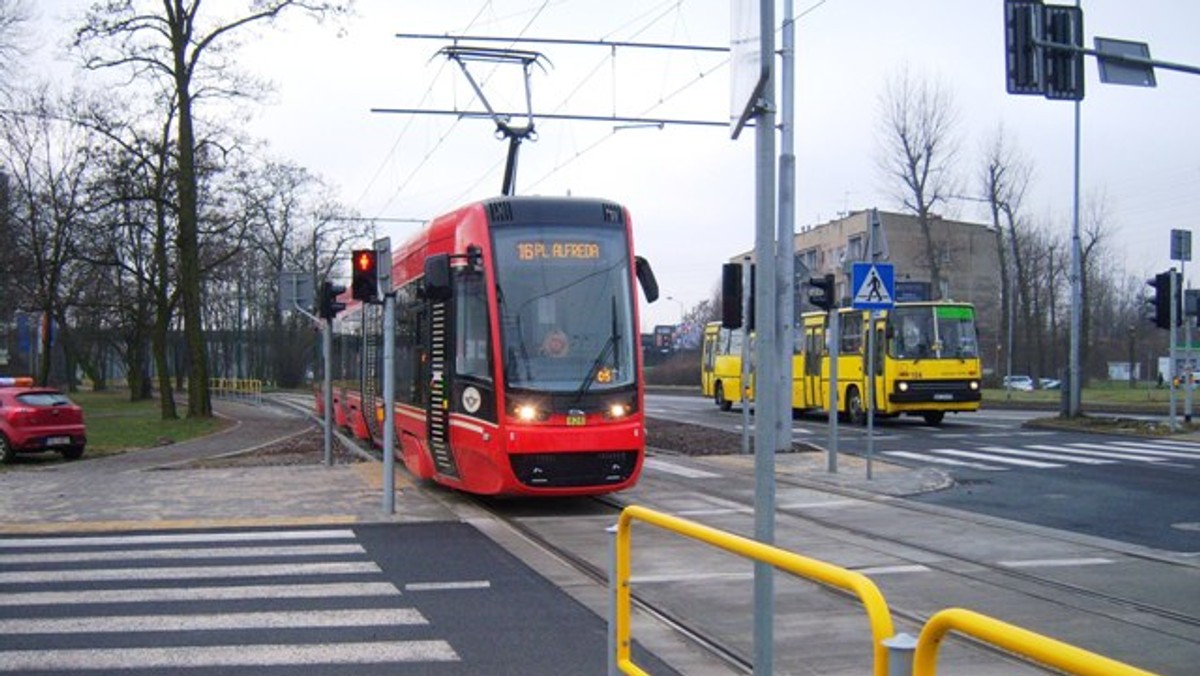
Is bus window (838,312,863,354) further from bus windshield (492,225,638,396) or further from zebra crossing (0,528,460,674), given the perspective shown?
zebra crossing (0,528,460,674)

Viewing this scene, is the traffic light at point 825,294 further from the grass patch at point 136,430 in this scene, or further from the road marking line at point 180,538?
the grass patch at point 136,430

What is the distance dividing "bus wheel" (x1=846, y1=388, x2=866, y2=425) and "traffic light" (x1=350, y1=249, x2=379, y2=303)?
17.8 m

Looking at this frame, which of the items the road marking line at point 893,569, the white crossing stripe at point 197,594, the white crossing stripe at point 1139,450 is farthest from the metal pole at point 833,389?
the white crossing stripe at point 197,594

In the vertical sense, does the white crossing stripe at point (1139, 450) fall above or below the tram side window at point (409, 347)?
below

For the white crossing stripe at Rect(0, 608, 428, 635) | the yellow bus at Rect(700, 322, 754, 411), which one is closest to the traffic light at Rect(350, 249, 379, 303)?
the white crossing stripe at Rect(0, 608, 428, 635)

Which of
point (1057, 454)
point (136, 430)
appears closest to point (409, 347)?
point (1057, 454)

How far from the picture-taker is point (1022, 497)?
15.0m

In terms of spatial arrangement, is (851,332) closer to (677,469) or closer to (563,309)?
(677,469)

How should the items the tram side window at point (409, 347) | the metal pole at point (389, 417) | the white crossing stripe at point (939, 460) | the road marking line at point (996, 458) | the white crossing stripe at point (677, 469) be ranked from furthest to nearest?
the road marking line at point (996, 458) → the white crossing stripe at point (939, 460) → the white crossing stripe at point (677, 469) → the tram side window at point (409, 347) → the metal pole at point (389, 417)

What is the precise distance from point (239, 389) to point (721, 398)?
4316 centimetres

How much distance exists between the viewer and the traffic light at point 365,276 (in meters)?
14.4

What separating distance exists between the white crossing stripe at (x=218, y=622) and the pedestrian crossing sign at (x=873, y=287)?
10314 millimetres

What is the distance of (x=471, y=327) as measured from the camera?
13109mm

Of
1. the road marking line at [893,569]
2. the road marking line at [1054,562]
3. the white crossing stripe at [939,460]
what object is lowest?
the road marking line at [893,569]
